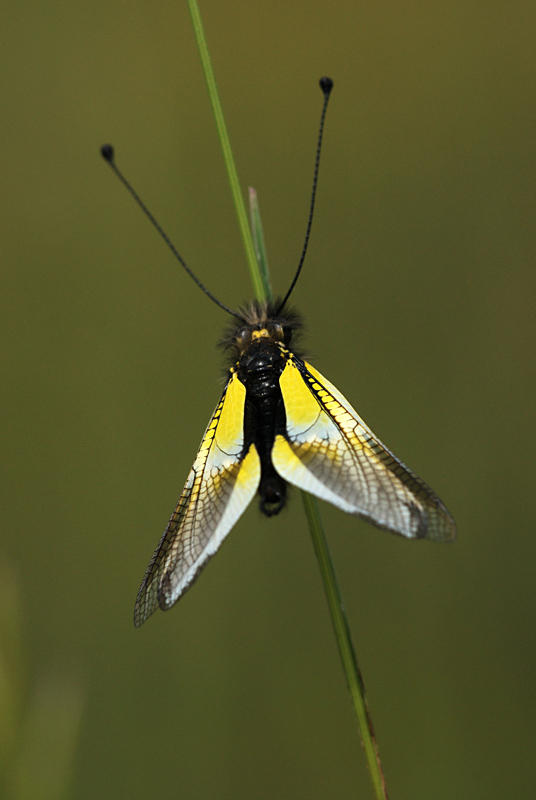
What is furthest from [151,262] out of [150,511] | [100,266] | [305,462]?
[305,462]

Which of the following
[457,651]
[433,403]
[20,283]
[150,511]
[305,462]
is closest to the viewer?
[305,462]

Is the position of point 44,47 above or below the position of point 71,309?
above

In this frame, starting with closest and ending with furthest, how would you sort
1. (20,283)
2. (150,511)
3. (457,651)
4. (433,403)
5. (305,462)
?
(305,462) → (457,651) → (150,511) → (433,403) → (20,283)

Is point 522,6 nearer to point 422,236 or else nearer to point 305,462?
point 422,236

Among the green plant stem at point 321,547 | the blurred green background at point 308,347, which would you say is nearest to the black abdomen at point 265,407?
the green plant stem at point 321,547

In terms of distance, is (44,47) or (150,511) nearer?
(150,511)

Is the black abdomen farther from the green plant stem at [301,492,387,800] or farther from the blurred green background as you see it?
the blurred green background

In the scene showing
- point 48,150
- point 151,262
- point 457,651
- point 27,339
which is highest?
point 48,150
